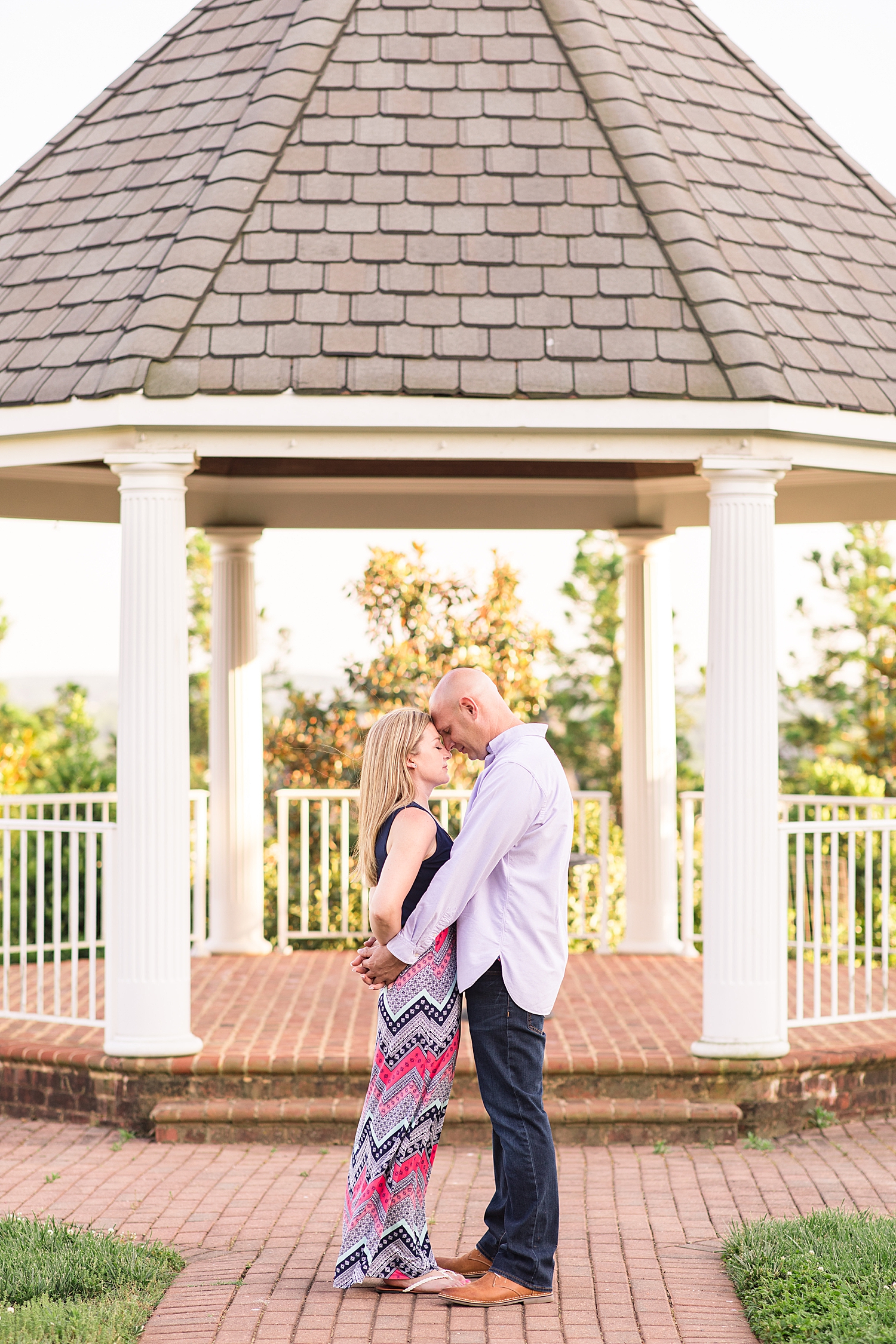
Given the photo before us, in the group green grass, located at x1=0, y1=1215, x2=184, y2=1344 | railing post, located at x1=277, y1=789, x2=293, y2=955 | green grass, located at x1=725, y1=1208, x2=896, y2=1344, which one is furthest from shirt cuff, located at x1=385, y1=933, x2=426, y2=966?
railing post, located at x1=277, y1=789, x2=293, y2=955

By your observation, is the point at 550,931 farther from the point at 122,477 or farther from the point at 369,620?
the point at 369,620

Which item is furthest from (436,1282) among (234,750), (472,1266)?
(234,750)

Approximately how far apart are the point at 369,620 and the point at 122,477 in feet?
20.8

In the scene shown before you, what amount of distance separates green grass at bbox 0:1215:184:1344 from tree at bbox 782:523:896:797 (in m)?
11.5

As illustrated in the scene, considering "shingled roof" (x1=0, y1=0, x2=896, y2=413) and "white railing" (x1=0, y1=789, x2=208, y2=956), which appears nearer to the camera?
"shingled roof" (x1=0, y1=0, x2=896, y2=413)

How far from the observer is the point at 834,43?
24.2 metres

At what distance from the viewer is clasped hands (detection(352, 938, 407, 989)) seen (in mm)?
4242

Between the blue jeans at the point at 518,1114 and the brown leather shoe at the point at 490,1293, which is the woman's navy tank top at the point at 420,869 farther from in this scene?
the brown leather shoe at the point at 490,1293

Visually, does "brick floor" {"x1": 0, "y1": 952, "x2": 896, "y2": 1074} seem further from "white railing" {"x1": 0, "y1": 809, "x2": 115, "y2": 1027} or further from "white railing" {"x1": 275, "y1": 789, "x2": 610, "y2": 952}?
"white railing" {"x1": 275, "y1": 789, "x2": 610, "y2": 952}

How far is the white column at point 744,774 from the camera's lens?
6641 mm

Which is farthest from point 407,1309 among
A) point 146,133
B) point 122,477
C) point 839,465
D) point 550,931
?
point 146,133

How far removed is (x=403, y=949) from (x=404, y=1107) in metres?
0.50

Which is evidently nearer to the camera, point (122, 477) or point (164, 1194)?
point (164, 1194)

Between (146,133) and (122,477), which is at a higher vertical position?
(146,133)
